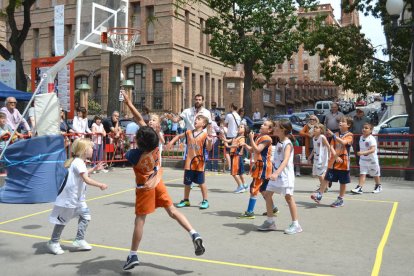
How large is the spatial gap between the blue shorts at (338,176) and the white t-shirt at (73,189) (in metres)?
5.37

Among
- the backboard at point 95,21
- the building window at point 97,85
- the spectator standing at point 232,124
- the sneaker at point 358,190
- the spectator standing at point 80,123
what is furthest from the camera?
the building window at point 97,85

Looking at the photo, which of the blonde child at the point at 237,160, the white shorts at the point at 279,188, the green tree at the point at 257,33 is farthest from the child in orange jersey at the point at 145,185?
the green tree at the point at 257,33

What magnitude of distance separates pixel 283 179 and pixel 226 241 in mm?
1264

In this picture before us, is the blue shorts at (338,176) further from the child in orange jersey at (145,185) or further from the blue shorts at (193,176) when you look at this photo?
the child in orange jersey at (145,185)

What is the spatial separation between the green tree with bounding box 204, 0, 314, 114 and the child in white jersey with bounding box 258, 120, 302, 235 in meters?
18.3

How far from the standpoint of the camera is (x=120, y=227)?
287 inches

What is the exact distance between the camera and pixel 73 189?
596cm

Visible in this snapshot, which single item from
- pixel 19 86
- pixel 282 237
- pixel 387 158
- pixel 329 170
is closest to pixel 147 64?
pixel 19 86

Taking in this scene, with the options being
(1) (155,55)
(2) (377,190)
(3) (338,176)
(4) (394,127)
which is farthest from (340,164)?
(1) (155,55)

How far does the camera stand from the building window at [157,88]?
35.0m

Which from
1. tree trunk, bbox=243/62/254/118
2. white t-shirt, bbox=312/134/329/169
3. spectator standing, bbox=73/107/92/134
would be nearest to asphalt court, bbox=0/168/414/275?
white t-shirt, bbox=312/134/329/169

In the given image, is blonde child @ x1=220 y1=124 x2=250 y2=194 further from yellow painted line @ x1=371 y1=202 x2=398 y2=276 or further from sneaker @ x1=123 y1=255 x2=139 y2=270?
sneaker @ x1=123 y1=255 x2=139 y2=270

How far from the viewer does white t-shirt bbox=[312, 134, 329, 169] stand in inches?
420

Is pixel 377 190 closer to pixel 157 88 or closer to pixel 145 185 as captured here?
pixel 145 185
